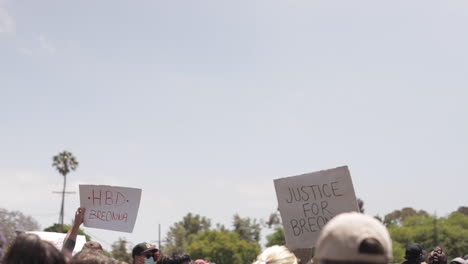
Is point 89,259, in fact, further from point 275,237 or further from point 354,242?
point 275,237

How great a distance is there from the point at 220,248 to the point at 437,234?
1165 inches

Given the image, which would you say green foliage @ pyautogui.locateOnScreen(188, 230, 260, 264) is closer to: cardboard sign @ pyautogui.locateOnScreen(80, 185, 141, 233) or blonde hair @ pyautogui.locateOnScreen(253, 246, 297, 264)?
cardboard sign @ pyautogui.locateOnScreen(80, 185, 141, 233)

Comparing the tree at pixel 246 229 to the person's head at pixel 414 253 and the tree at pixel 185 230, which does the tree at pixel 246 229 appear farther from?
the person's head at pixel 414 253

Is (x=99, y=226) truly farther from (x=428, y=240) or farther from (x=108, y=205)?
(x=428, y=240)

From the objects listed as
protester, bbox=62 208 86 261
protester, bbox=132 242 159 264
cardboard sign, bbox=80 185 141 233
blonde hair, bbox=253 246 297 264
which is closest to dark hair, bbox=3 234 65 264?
protester, bbox=62 208 86 261

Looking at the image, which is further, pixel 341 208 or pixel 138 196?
pixel 138 196

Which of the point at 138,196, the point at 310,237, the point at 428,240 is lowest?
the point at 310,237

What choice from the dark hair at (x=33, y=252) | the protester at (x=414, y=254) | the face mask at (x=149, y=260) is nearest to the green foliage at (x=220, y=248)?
the face mask at (x=149, y=260)

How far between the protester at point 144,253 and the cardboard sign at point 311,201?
1576 mm

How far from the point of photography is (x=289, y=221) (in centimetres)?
669

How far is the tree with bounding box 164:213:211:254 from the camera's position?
360 ft

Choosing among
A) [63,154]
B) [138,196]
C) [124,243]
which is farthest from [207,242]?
[138,196]

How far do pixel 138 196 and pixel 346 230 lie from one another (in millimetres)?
6349

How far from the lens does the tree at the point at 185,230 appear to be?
10978cm
